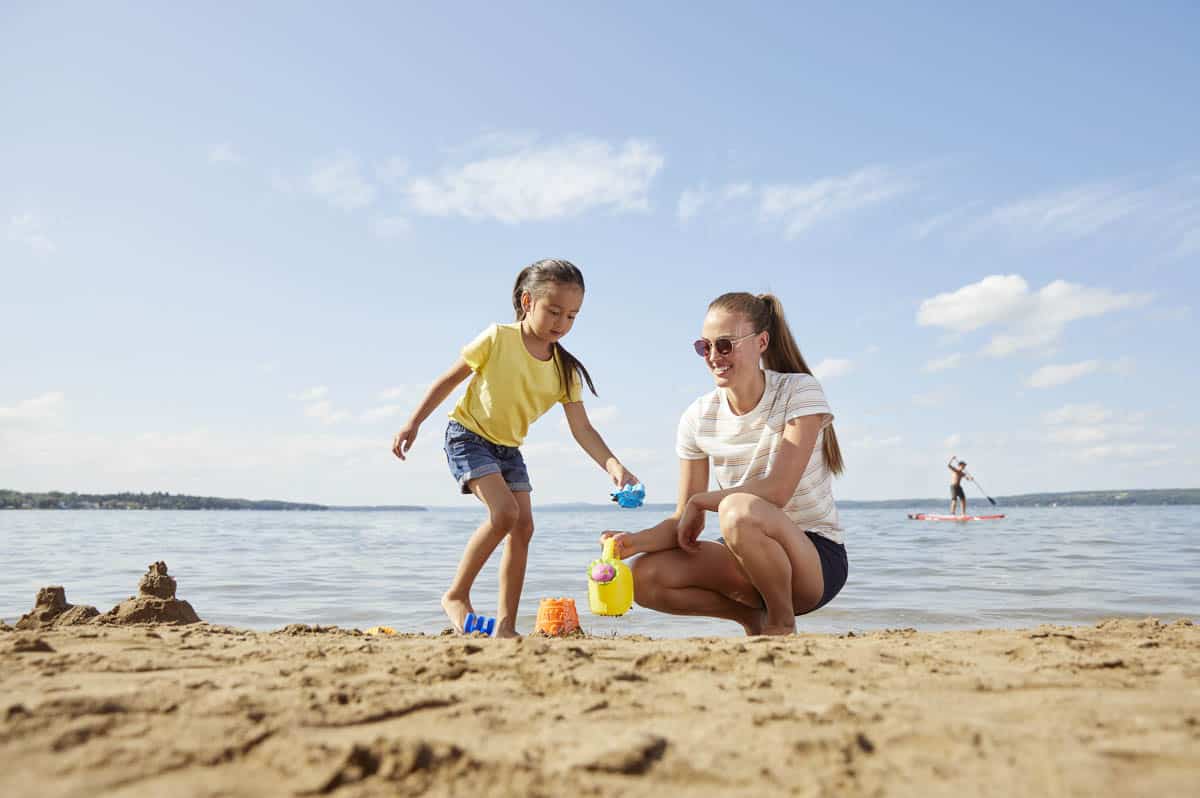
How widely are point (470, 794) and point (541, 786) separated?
0.13 m

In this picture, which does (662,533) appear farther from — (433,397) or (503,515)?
(433,397)

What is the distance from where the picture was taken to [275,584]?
7.39 meters

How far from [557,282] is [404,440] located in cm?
110

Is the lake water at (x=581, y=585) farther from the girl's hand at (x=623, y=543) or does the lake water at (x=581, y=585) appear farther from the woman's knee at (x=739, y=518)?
the woman's knee at (x=739, y=518)

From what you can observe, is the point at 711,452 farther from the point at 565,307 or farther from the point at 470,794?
the point at 470,794

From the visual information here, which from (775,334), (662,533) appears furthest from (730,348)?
(662,533)

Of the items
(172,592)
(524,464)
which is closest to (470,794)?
(524,464)

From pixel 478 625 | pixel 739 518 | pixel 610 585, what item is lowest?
pixel 478 625

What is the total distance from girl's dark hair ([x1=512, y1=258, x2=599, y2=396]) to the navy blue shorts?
47.3 inches

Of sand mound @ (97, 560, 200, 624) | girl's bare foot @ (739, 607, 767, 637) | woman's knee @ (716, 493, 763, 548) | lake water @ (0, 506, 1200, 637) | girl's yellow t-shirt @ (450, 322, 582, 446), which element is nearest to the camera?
woman's knee @ (716, 493, 763, 548)

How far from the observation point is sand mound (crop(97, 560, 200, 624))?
3.87 metres

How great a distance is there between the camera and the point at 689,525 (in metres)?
3.75

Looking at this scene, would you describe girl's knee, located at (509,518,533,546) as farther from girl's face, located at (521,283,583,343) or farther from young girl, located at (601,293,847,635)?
girl's face, located at (521,283,583,343)

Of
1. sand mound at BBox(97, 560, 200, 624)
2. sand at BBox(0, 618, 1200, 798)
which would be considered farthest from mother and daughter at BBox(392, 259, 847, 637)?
sand mound at BBox(97, 560, 200, 624)
